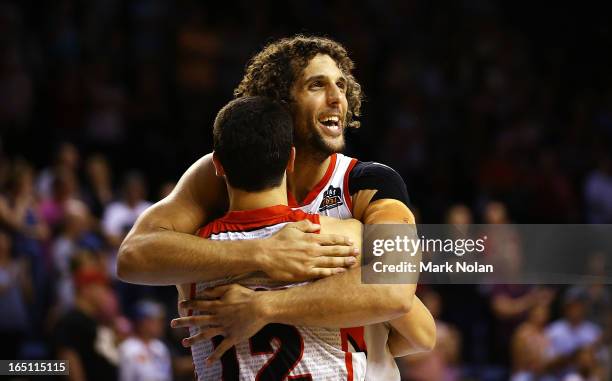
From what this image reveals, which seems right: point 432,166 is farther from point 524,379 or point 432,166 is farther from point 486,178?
point 524,379

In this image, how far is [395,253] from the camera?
11.4 feet

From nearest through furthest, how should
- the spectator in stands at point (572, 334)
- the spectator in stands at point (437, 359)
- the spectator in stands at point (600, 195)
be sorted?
the spectator in stands at point (437, 359) < the spectator in stands at point (572, 334) < the spectator in stands at point (600, 195)

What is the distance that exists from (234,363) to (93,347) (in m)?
5.25

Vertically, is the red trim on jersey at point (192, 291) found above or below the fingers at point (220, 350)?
above

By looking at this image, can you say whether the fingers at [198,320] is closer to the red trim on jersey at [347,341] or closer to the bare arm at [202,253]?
the bare arm at [202,253]

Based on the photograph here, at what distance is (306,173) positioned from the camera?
4.22 m

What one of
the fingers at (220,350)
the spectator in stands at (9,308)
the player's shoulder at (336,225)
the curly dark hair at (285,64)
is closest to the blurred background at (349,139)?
the spectator in stands at (9,308)

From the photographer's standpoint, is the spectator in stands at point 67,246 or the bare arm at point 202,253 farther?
the spectator in stands at point 67,246

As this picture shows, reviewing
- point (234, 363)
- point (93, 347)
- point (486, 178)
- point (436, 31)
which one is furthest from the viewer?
point (436, 31)

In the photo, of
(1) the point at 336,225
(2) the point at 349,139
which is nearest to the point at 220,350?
(1) the point at 336,225

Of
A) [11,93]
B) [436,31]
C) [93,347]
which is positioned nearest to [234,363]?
[93,347]

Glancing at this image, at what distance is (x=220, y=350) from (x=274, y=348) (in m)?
0.19

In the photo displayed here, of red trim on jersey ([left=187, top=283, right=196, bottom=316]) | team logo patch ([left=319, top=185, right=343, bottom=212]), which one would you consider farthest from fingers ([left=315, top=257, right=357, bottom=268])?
team logo patch ([left=319, top=185, right=343, bottom=212])

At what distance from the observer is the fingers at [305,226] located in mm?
3395
